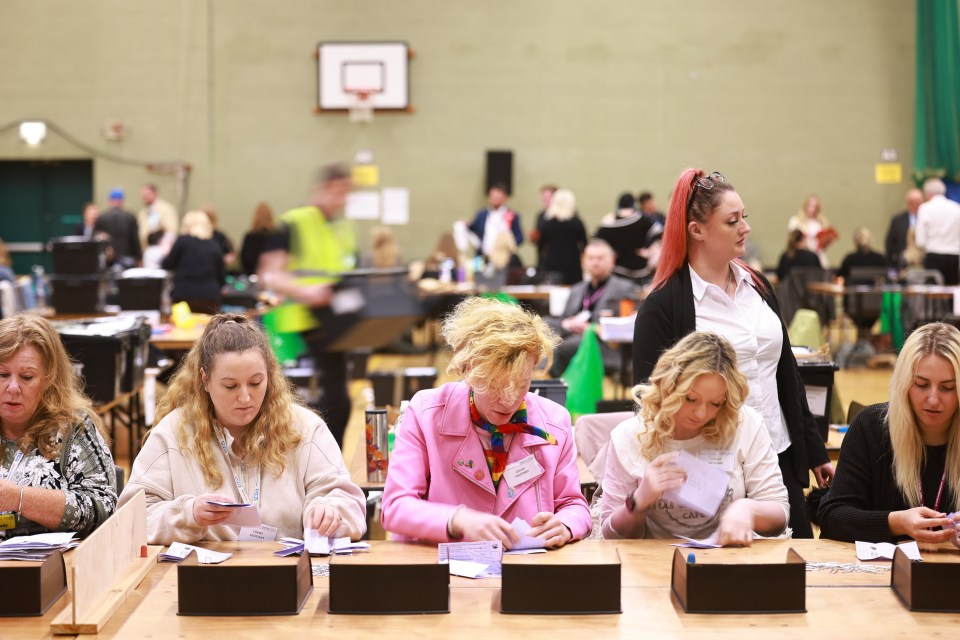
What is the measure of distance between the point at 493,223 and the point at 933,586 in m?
11.8

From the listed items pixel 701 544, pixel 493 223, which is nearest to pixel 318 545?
pixel 701 544

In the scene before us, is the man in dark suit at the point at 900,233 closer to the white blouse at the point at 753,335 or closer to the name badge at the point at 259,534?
the white blouse at the point at 753,335

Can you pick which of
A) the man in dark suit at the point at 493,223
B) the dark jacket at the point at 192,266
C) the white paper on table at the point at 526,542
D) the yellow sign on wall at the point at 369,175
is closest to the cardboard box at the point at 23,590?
the white paper on table at the point at 526,542

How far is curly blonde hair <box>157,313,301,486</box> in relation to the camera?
2.76m

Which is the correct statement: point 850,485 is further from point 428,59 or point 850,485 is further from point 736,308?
point 428,59

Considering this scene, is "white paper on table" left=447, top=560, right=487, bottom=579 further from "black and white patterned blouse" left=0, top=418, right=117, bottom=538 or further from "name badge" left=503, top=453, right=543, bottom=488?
"black and white patterned blouse" left=0, top=418, right=117, bottom=538

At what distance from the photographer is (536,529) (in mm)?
2537

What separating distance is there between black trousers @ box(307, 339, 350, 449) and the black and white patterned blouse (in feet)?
6.23

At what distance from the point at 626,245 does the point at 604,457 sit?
28.8 ft

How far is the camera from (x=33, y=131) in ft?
47.6

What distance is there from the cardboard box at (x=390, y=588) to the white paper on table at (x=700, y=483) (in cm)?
78

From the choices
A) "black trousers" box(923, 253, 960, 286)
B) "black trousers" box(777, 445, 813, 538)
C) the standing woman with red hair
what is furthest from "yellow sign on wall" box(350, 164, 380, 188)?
"black trousers" box(777, 445, 813, 538)

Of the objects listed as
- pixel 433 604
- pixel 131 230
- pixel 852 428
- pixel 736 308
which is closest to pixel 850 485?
pixel 852 428

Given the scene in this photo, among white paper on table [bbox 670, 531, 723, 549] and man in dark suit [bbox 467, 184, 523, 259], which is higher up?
man in dark suit [bbox 467, 184, 523, 259]
